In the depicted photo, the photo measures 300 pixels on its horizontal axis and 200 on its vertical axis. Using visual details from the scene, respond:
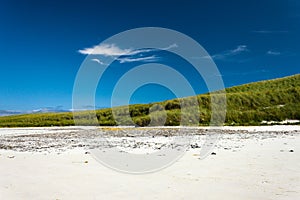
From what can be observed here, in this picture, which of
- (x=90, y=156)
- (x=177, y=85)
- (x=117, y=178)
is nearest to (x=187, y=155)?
(x=90, y=156)

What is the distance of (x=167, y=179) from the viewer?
7.22m

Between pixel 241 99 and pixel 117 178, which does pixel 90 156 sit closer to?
pixel 117 178

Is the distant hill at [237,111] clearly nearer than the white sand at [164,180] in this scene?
No

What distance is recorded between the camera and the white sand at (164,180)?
232 inches

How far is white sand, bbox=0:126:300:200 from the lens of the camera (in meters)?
5.89

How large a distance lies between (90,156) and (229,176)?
17.1 feet

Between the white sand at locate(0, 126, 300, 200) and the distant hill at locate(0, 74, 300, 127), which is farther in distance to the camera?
the distant hill at locate(0, 74, 300, 127)

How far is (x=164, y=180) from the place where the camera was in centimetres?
714

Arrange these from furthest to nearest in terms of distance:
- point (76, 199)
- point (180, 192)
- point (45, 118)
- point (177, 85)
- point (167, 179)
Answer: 1. point (45, 118)
2. point (177, 85)
3. point (167, 179)
4. point (180, 192)
5. point (76, 199)

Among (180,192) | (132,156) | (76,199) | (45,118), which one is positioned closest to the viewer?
(76,199)

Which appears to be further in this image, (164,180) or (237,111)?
(237,111)

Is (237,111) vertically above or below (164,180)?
above

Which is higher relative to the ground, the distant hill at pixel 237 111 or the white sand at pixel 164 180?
the distant hill at pixel 237 111

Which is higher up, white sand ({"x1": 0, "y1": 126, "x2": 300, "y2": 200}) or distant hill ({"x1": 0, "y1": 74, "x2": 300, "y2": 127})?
distant hill ({"x1": 0, "y1": 74, "x2": 300, "y2": 127})
